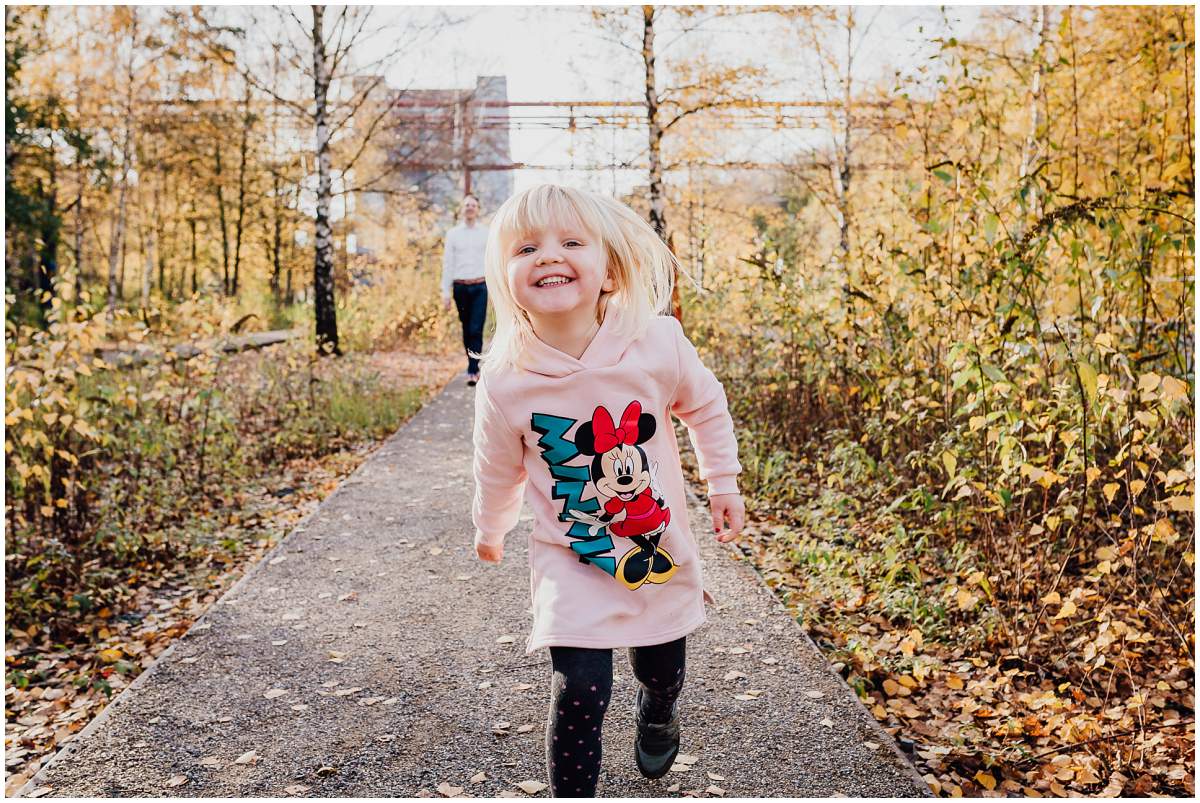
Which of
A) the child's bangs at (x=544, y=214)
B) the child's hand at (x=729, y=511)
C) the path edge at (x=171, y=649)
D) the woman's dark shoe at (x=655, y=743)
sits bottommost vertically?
the path edge at (x=171, y=649)

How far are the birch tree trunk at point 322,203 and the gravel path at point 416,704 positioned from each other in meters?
8.34

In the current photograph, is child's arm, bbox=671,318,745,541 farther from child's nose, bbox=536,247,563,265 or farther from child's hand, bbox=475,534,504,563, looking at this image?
child's hand, bbox=475,534,504,563

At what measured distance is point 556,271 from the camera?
238cm

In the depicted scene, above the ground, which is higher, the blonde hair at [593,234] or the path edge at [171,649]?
the blonde hair at [593,234]

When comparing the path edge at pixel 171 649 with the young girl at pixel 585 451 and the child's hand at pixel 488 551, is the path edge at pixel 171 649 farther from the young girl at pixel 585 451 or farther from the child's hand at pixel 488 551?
the young girl at pixel 585 451

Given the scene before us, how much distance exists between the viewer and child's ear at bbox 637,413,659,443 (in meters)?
2.44

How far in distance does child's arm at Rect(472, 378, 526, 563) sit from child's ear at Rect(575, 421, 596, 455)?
0.56 feet

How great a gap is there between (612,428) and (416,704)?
159 centimetres

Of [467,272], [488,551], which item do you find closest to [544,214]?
[488,551]

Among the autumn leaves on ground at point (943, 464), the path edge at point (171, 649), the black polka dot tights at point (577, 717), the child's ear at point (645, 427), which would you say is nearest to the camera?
the black polka dot tights at point (577, 717)

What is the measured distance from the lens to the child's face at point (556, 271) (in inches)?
93.7

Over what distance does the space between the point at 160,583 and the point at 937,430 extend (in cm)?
430

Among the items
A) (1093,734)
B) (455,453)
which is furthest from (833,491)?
(455,453)

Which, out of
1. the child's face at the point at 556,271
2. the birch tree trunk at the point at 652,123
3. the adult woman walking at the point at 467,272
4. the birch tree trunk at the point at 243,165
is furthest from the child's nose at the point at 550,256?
the birch tree trunk at the point at 243,165
